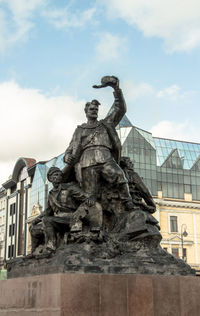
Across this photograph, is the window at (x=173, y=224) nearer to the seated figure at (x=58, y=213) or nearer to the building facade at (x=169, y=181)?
the building facade at (x=169, y=181)

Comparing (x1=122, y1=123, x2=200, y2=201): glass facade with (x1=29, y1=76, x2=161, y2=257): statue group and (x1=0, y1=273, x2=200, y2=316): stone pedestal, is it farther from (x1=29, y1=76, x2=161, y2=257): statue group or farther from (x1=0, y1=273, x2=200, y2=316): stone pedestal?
(x1=0, y1=273, x2=200, y2=316): stone pedestal

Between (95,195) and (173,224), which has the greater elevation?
(173,224)

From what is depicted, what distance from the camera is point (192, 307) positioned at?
6.96 metres

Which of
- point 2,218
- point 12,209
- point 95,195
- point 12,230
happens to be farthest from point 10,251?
point 95,195

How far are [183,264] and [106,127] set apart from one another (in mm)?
2857

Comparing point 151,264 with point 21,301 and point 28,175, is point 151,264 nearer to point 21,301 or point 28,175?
point 21,301

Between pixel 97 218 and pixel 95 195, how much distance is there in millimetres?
545

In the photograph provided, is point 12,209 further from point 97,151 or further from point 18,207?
point 97,151

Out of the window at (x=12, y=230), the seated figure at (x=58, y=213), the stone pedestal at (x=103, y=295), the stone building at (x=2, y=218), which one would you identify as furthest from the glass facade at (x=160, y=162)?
the stone pedestal at (x=103, y=295)

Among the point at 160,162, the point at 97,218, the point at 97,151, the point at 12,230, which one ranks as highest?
the point at 160,162

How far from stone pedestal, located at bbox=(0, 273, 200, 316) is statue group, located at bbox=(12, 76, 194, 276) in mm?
269

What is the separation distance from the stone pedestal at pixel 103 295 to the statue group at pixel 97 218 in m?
A: 0.27

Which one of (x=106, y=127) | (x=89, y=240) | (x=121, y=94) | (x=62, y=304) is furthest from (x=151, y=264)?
(x=121, y=94)

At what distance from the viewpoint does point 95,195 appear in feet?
26.7
